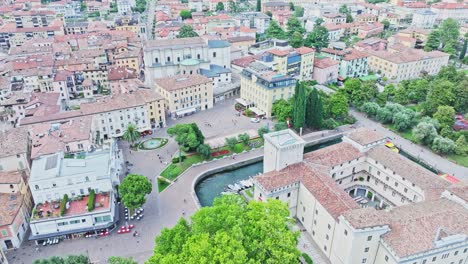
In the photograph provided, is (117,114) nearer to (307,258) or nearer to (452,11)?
(307,258)

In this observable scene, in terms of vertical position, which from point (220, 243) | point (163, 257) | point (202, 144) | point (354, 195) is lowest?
point (354, 195)

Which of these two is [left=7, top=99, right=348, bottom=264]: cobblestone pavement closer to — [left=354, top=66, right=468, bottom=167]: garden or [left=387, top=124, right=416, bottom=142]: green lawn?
[left=387, top=124, right=416, bottom=142]: green lawn

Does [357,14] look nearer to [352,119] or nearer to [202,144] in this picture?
[352,119]

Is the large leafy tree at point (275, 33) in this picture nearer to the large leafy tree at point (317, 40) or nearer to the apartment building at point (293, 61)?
the large leafy tree at point (317, 40)

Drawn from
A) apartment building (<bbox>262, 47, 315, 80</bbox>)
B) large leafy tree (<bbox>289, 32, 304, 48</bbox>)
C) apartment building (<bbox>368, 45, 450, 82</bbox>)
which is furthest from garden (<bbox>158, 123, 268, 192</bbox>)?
large leafy tree (<bbox>289, 32, 304, 48</bbox>)

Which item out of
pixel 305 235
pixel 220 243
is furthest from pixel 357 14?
pixel 220 243

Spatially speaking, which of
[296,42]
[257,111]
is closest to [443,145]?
[257,111]
